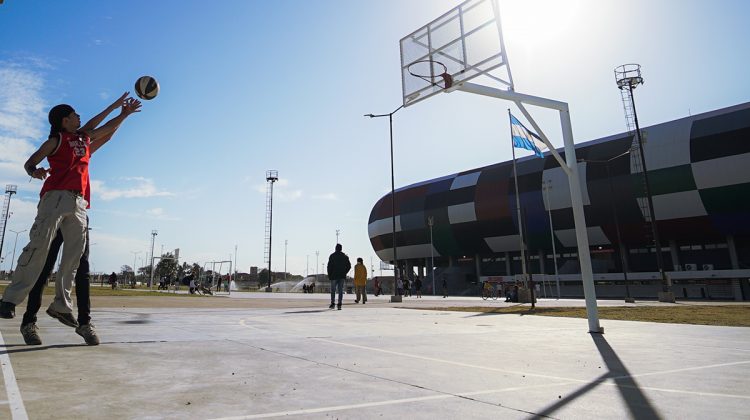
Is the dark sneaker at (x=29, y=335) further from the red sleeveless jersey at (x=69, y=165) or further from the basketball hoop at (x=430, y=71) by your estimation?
the basketball hoop at (x=430, y=71)

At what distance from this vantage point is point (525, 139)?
10.5m

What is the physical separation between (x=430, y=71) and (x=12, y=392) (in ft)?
31.3

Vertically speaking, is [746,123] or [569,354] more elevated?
[746,123]

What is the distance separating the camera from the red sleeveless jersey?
4.14 meters

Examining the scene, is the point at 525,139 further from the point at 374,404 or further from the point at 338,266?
the point at 374,404

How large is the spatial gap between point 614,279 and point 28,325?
1979 inches

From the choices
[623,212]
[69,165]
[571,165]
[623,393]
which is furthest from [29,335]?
[623,212]

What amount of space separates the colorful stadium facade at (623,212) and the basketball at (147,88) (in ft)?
111

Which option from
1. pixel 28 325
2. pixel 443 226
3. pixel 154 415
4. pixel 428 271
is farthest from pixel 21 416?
pixel 428 271

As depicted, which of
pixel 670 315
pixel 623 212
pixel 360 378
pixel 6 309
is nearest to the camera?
pixel 360 378

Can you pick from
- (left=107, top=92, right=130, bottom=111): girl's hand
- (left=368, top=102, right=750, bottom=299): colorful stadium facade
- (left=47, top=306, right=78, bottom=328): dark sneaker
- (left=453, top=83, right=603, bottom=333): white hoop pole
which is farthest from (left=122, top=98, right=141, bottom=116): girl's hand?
(left=368, top=102, right=750, bottom=299): colorful stadium facade

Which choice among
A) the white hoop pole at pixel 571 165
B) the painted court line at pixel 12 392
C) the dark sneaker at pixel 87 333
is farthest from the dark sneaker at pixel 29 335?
the white hoop pole at pixel 571 165

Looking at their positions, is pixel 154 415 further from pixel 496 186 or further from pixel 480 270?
pixel 480 270

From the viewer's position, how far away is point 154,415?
204 centimetres
